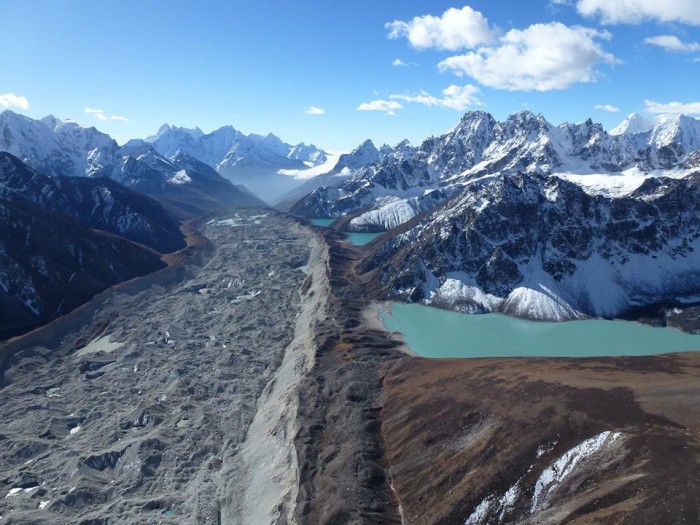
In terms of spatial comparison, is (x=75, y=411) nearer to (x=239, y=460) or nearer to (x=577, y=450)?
(x=239, y=460)

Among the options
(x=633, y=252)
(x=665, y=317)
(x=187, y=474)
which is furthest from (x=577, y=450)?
(x=633, y=252)

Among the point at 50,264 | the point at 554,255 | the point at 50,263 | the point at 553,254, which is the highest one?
the point at 553,254

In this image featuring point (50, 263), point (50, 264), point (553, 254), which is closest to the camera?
point (50, 264)

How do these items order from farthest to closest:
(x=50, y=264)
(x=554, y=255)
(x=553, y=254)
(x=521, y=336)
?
(x=553, y=254) → (x=554, y=255) → (x=50, y=264) → (x=521, y=336)

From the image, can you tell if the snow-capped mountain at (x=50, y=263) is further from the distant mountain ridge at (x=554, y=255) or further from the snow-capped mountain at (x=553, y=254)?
the snow-capped mountain at (x=553, y=254)

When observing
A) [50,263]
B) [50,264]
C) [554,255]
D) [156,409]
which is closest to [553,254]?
[554,255]

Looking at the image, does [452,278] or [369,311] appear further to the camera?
[452,278]

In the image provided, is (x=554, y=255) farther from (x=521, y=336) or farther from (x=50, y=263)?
(x=50, y=263)

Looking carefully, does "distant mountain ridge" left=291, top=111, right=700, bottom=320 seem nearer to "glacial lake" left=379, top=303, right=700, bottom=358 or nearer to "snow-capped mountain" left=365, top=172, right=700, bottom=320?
"snow-capped mountain" left=365, top=172, right=700, bottom=320
